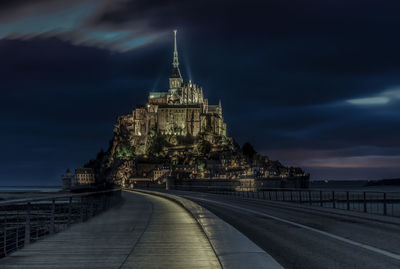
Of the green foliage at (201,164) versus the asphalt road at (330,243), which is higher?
the green foliage at (201,164)

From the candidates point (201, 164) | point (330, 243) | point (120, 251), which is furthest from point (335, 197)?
point (201, 164)

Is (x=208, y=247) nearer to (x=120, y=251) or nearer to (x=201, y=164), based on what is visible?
(x=120, y=251)

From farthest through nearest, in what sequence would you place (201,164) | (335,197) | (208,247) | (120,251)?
(201,164) < (335,197) < (208,247) < (120,251)

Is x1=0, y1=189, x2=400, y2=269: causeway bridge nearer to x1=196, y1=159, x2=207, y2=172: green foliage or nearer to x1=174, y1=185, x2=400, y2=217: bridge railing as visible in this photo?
x1=174, y1=185, x2=400, y2=217: bridge railing

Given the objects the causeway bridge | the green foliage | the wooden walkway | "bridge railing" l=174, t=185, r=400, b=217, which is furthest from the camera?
the green foliage

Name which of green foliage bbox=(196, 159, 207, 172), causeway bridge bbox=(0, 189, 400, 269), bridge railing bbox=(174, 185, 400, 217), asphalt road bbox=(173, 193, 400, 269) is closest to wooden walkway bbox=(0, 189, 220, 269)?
causeway bridge bbox=(0, 189, 400, 269)

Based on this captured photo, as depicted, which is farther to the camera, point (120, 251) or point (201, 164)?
point (201, 164)

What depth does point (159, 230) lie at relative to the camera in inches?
541

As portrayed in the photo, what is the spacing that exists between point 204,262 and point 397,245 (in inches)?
212

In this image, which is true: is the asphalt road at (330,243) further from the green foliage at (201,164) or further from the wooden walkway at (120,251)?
the green foliage at (201,164)

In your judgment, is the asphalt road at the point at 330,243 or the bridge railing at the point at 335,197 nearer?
the asphalt road at the point at 330,243

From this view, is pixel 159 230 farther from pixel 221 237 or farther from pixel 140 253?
pixel 140 253

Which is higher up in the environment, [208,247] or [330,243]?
[208,247]

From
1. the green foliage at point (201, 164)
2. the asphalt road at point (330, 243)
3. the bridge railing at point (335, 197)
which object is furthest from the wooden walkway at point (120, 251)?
the green foliage at point (201, 164)
